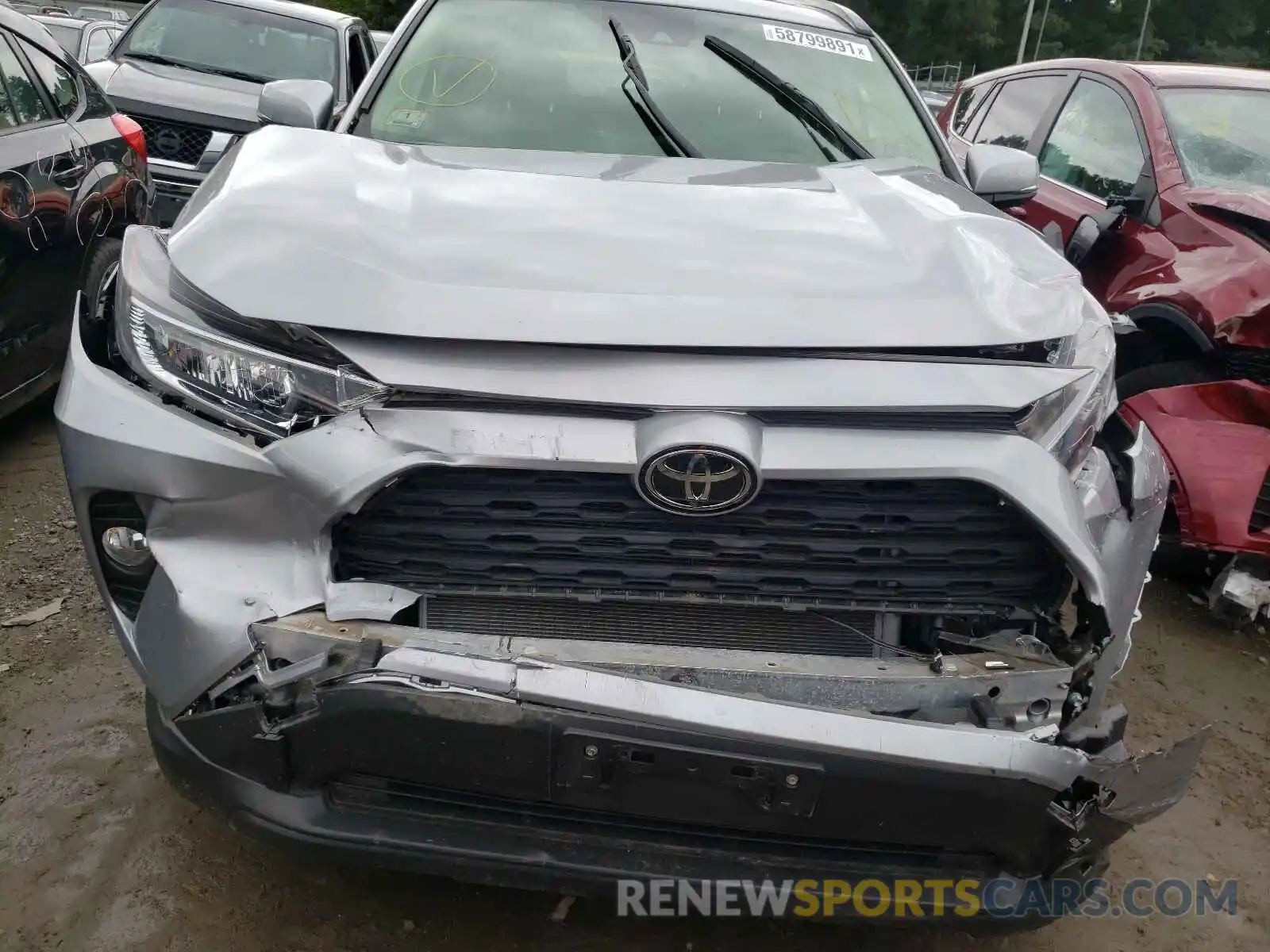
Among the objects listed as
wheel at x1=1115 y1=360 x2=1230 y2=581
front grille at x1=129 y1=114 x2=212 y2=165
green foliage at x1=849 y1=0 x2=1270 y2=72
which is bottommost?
green foliage at x1=849 y1=0 x2=1270 y2=72

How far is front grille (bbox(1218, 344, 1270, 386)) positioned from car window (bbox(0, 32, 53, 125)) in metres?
4.56

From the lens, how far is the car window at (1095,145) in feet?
14.8

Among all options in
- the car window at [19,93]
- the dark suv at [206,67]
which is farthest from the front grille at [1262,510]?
the dark suv at [206,67]

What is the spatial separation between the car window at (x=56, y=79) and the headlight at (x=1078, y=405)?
4.04 meters

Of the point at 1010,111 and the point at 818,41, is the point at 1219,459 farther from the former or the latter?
the point at 1010,111

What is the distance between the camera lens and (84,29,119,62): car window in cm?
828

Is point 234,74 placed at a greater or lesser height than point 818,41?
lesser

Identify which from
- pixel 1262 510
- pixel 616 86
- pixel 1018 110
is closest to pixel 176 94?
pixel 616 86

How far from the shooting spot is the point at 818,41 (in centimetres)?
327

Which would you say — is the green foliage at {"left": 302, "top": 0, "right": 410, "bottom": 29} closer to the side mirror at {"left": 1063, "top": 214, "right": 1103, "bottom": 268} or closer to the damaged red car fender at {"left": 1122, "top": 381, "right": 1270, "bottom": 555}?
the side mirror at {"left": 1063, "top": 214, "right": 1103, "bottom": 268}

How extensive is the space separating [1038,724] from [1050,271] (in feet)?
3.24

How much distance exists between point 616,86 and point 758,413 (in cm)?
163

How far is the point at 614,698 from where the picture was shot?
4.91 ft

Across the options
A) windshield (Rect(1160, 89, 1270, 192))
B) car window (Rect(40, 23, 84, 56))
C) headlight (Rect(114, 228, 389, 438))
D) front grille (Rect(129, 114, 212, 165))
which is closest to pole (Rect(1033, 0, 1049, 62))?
car window (Rect(40, 23, 84, 56))
